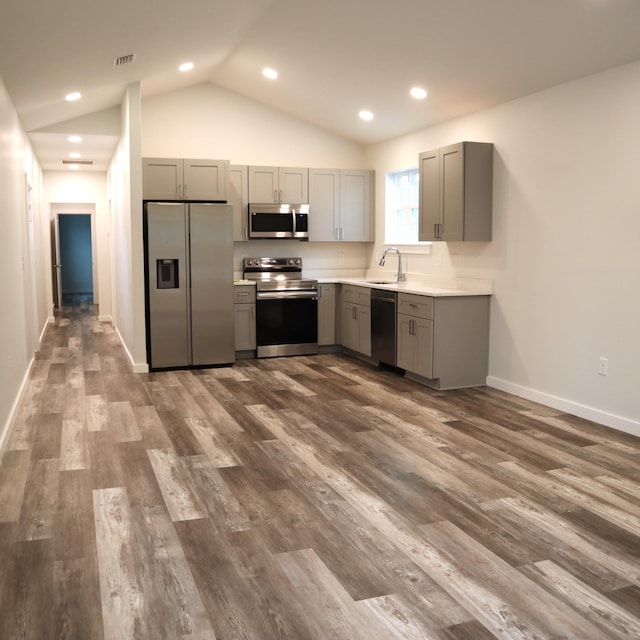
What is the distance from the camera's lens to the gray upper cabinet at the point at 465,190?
584cm

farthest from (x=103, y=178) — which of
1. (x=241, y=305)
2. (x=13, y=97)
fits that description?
(x=13, y=97)

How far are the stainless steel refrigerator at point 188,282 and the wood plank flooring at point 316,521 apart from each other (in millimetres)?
1445

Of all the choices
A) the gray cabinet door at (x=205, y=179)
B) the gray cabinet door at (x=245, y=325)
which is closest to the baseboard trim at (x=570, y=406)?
the gray cabinet door at (x=245, y=325)

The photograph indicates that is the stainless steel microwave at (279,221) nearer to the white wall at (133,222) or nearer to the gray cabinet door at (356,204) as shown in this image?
the gray cabinet door at (356,204)

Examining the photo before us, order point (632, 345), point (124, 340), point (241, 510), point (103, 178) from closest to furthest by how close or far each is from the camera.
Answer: point (241, 510)
point (632, 345)
point (124, 340)
point (103, 178)

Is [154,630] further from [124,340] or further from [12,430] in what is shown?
[124,340]

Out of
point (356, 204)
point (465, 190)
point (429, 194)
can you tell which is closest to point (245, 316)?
point (356, 204)

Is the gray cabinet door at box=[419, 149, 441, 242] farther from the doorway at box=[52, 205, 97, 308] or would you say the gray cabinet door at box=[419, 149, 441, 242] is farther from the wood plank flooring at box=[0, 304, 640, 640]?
the doorway at box=[52, 205, 97, 308]

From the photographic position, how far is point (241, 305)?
7.57m

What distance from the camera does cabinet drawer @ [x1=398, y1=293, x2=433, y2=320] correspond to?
19.4 ft

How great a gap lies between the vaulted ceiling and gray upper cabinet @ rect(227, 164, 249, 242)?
929mm

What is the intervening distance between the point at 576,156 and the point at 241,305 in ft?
12.8

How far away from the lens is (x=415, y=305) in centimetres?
617

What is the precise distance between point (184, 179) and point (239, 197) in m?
0.73
